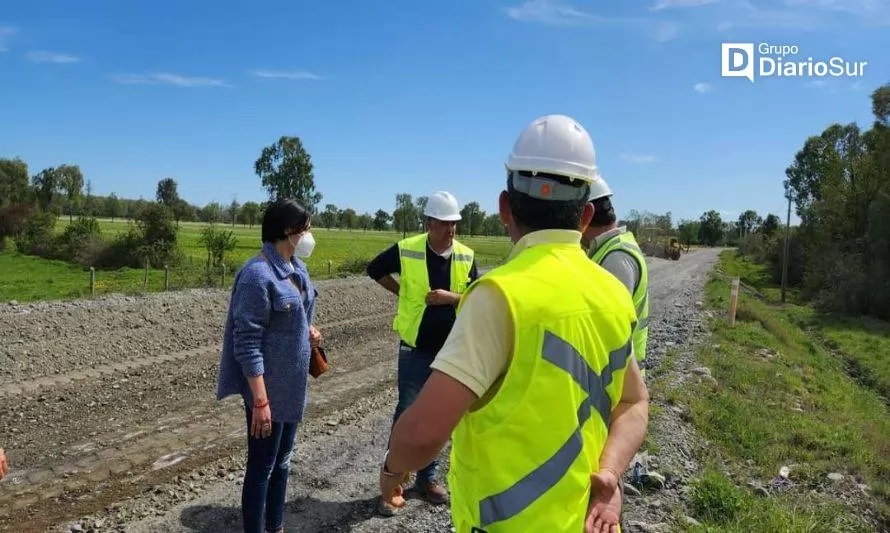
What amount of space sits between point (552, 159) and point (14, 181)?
50.5m

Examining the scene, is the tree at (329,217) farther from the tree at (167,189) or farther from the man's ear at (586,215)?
Result: the man's ear at (586,215)

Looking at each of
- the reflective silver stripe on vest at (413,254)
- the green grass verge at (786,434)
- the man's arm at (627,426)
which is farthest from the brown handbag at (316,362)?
the green grass verge at (786,434)

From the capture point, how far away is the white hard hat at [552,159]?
1.60 metres

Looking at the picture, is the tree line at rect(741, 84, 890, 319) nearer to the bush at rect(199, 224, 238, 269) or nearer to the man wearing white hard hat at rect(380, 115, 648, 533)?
the bush at rect(199, 224, 238, 269)

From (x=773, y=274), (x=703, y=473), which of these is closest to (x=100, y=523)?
(x=703, y=473)

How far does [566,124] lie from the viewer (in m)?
1.69

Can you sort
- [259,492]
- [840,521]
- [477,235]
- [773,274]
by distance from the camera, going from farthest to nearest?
1. [477,235]
2. [773,274]
3. [840,521]
4. [259,492]

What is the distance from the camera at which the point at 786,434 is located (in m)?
7.29

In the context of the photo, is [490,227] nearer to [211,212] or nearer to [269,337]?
[211,212]

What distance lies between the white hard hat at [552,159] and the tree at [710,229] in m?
124

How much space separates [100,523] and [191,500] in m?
0.58

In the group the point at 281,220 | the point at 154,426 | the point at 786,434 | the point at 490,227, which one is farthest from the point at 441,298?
the point at 490,227

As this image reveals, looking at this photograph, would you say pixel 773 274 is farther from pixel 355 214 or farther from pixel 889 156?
pixel 355 214

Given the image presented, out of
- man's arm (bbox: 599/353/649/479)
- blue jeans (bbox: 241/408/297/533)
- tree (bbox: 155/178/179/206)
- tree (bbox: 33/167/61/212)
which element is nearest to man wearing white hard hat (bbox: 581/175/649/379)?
man's arm (bbox: 599/353/649/479)
